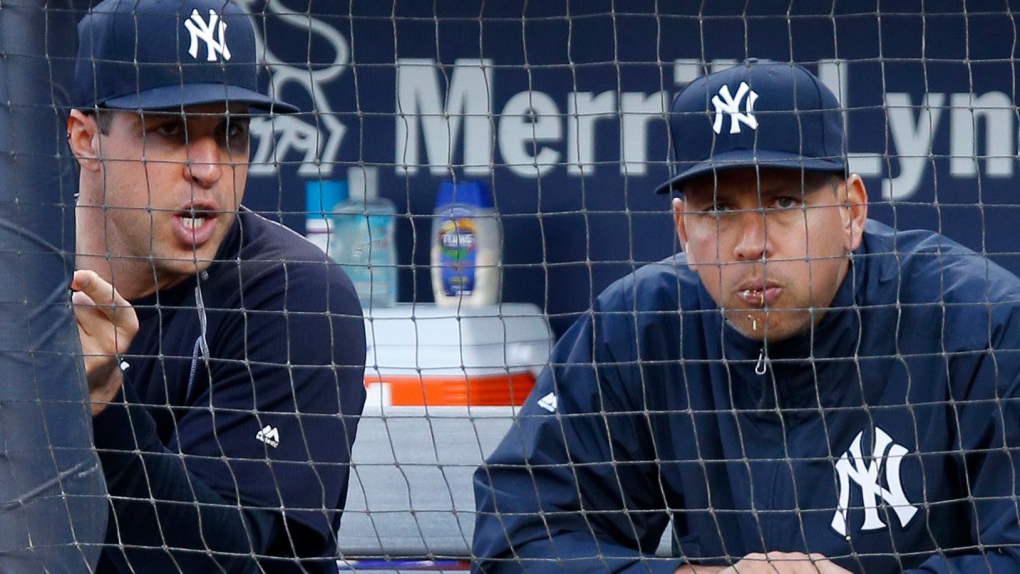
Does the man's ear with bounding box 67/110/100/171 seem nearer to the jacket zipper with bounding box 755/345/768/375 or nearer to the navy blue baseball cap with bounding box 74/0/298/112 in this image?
Answer: the navy blue baseball cap with bounding box 74/0/298/112

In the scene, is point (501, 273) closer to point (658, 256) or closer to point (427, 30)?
point (658, 256)

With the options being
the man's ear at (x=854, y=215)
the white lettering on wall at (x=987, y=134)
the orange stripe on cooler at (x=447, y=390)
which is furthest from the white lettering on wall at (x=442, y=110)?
the man's ear at (x=854, y=215)

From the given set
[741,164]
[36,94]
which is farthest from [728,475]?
[36,94]

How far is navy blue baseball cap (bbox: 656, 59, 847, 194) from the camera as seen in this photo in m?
2.28

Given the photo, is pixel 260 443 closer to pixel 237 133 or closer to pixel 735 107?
pixel 237 133

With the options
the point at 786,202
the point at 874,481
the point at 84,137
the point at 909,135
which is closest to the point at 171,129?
the point at 84,137

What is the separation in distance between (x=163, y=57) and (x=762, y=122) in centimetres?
92

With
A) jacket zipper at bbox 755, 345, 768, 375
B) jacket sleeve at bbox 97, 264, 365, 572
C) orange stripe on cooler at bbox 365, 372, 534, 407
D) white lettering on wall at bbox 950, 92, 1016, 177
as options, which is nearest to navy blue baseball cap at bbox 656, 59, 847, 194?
jacket zipper at bbox 755, 345, 768, 375

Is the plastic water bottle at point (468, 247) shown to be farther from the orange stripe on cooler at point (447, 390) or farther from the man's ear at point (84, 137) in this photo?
the man's ear at point (84, 137)

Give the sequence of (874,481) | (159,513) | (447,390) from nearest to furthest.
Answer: (159,513) < (874,481) < (447,390)

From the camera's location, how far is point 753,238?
2.21 m

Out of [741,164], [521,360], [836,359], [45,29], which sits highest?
[45,29]

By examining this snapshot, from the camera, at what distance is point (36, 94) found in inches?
73.5

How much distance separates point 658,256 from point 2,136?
207cm
